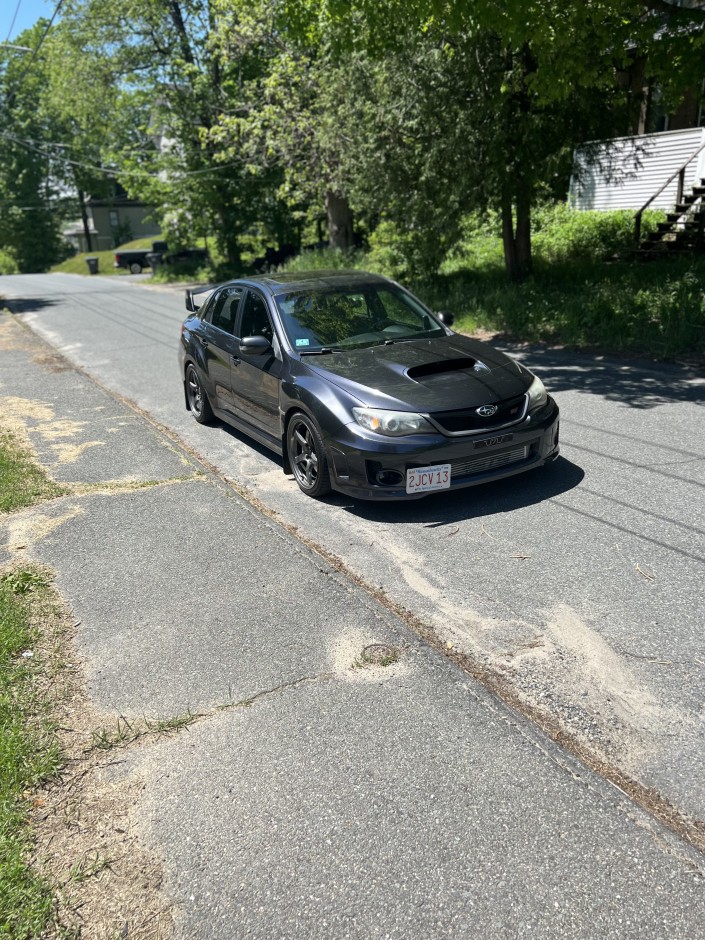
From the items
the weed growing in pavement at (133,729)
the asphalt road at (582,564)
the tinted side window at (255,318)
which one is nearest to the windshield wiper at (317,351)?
the tinted side window at (255,318)

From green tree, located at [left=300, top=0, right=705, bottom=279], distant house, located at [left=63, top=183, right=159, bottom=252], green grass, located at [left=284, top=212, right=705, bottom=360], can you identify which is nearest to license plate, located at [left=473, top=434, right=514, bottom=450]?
green grass, located at [left=284, top=212, right=705, bottom=360]

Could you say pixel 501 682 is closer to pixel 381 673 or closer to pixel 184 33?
pixel 381 673

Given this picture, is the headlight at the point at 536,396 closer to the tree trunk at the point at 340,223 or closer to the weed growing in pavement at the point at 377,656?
the weed growing in pavement at the point at 377,656

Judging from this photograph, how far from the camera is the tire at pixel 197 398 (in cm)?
860

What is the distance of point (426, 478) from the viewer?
540 cm

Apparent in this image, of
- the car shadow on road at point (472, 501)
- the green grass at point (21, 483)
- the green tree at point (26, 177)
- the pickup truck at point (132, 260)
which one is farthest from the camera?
the green tree at point (26, 177)

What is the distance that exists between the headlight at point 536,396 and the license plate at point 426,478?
93 cm

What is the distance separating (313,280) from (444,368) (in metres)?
1.97

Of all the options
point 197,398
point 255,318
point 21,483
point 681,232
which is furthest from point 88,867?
point 681,232

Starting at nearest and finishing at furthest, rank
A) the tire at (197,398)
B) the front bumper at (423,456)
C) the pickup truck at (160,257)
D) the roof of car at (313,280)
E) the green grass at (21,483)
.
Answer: the front bumper at (423,456) → the green grass at (21,483) → the roof of car at (313,280) → the tire at (197,398) → the pickup truck at (160,257)

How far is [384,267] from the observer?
21.1 metres

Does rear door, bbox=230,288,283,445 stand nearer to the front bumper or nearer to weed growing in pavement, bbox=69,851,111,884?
the front bumper

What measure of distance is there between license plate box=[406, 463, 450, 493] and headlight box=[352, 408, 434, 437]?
264 millimetres

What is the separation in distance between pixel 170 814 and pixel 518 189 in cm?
1343
